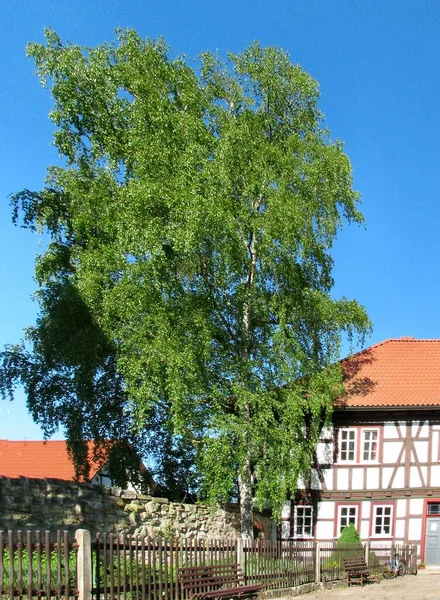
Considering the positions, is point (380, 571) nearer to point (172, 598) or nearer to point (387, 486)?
point (387, 486)

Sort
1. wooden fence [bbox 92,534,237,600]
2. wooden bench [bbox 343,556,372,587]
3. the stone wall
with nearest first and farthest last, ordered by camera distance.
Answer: wooden fence [bbox 92,534,237,600], the stone wall, wooden bench [bbox 343,556,372,587]

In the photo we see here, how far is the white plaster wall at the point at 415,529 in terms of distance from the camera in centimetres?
2362

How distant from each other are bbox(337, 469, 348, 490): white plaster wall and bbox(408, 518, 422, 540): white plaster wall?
2.35 metres

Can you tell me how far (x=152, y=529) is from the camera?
1627cm

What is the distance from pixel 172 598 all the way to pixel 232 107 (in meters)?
13.7

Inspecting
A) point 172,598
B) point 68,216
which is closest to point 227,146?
point 68,216

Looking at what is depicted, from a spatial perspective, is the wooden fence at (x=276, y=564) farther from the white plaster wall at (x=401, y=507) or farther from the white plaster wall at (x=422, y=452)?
the white plaster wall at (x=422, y=452)

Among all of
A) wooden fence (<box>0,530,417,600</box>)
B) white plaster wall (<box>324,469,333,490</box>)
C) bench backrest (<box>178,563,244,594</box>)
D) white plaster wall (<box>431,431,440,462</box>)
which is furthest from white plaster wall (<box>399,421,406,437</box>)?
bench backrest (<box>178,563,244,594</box>)

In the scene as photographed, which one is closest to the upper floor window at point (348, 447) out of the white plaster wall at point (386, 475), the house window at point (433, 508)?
the white plaster wall at point (386, 475)

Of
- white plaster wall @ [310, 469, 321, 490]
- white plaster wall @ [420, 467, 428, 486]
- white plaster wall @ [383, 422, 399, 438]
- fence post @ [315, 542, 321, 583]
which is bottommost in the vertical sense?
fence post @ [315, 542, 321, 583]

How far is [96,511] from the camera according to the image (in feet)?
48.2

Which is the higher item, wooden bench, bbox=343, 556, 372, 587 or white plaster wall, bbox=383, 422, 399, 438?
white plaster wall, bbox=383, 422, 399, 438

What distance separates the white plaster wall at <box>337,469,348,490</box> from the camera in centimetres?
2394

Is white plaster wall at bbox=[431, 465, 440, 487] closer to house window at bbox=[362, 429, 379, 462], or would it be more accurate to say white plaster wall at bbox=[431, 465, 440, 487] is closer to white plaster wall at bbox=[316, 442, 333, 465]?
house window at bbox=[362, 429, 379, 462]
